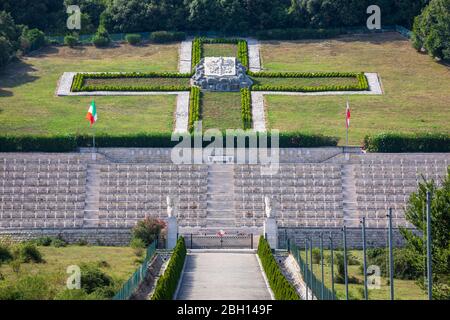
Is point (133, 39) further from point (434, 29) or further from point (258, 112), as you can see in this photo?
point (434, 29)

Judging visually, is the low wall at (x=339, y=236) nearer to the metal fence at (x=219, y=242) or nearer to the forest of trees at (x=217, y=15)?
the metal fence at (x=219, y=242)

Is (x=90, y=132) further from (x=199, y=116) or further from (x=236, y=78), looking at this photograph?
(x=236, y=78)

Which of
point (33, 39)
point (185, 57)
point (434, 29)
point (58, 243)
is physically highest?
point (434, 29)

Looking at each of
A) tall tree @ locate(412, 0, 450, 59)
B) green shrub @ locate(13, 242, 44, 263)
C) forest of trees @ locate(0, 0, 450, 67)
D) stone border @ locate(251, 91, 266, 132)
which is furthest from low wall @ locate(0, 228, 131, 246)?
forest of trees @ locate(0, 0, 450, 67)

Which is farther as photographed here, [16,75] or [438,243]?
[16,75]

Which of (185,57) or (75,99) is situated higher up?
(75,99)

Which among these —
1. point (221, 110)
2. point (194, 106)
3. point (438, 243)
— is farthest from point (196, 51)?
point (438, 243)
